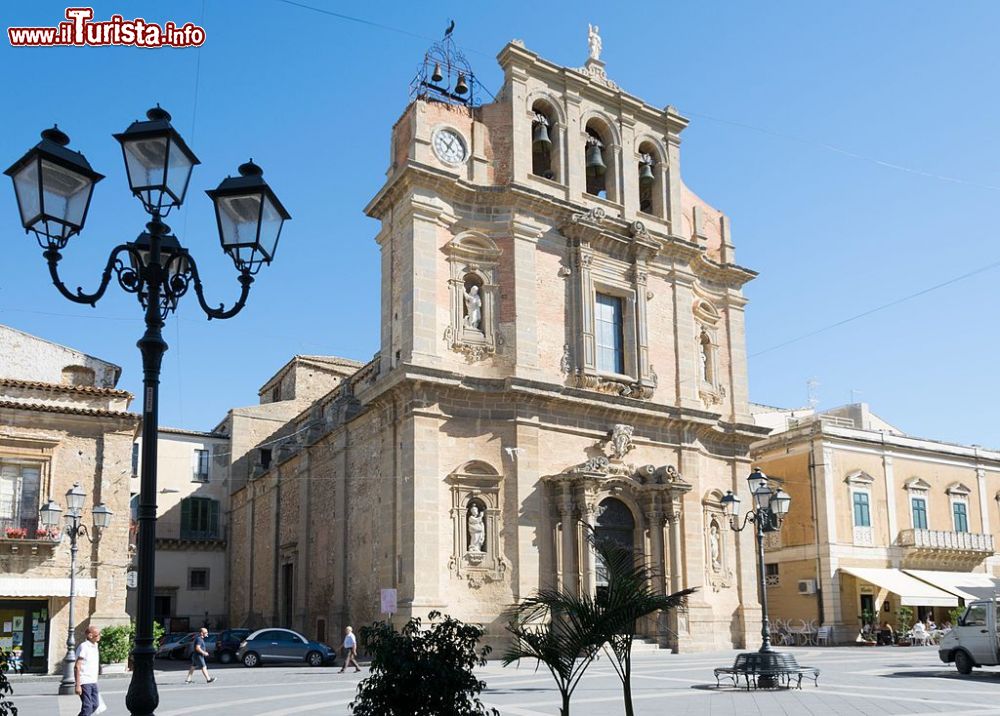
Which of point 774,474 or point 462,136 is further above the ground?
point 462,136

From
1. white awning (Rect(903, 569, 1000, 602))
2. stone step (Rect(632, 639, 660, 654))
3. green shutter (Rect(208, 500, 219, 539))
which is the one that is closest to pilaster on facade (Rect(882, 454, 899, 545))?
white awning (Rect(903, 569, 1000, 602))

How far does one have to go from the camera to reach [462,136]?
29562 mm

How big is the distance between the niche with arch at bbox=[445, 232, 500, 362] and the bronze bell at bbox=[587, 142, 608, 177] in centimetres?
517

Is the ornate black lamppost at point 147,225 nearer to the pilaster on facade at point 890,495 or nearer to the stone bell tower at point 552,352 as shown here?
the stone bell tower at point 552,352

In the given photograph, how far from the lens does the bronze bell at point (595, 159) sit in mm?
31766

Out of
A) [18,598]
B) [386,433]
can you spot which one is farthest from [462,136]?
[18,598]

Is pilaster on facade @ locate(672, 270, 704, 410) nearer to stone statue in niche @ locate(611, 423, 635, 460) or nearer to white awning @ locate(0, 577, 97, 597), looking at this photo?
stone statue in niche @ locate(611, 423, 635, 460)

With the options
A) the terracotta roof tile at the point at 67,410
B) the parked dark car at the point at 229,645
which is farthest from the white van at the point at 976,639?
the terracotta roof tile at the point at 67,410

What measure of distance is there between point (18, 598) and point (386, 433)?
1054 cm

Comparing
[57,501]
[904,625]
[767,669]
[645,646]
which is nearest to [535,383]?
[645,646]

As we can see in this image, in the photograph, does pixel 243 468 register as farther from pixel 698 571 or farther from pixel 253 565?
pixel 698 571

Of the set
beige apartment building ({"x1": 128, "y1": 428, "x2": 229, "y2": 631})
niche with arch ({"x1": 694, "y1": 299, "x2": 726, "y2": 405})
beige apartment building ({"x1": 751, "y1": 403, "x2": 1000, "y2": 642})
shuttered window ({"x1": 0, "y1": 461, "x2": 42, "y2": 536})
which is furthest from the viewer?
beige apartment building ({"x1": 128, "y1": 428, "x2": 229, "y2": 631})

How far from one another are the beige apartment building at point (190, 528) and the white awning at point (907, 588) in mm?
27663

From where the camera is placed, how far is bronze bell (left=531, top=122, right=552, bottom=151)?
30625 millimetres
